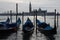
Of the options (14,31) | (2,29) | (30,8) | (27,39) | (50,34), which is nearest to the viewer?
(27,39)

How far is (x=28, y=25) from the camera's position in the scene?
138 feet

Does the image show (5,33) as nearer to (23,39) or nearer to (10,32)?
(10,32)

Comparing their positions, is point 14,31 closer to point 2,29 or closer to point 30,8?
point 2,29

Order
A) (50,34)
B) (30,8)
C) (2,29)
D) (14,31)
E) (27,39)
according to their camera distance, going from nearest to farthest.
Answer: (27,39) < (50,34) < (2,29) < (14,31) < (30,8)

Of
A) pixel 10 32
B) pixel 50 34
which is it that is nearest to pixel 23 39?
pixel 50 34

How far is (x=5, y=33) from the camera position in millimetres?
38344

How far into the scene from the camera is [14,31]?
41531 mm

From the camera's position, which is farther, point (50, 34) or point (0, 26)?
point (0, 26)

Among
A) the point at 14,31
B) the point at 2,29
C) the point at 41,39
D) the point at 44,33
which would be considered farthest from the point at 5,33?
the point at 41,39

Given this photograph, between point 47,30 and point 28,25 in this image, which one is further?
point 28,25

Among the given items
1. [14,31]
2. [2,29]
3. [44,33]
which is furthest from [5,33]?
[44,33]

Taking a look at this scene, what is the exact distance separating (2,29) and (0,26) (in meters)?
1.31

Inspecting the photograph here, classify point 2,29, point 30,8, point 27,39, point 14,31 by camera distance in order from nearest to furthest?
point 27,39
point 2,29
point 14,31
point 30,8

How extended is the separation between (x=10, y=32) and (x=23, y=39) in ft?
31.4
